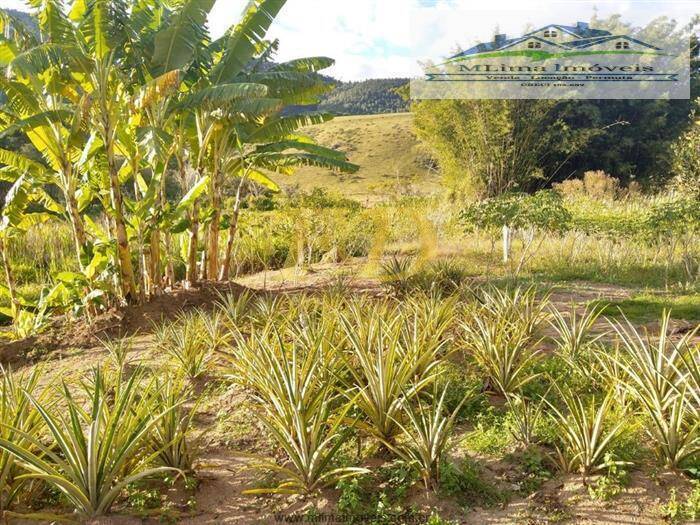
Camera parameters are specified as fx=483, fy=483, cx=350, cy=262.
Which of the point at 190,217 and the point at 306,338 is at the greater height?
the point at 190,217

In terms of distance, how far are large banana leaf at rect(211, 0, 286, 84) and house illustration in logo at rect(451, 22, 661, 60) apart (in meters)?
12.2

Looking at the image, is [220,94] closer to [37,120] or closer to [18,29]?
[37,120]

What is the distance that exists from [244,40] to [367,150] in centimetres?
4045

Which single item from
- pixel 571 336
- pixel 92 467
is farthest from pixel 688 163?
pixel 92 467

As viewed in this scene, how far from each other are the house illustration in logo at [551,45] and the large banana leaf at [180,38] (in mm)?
13112

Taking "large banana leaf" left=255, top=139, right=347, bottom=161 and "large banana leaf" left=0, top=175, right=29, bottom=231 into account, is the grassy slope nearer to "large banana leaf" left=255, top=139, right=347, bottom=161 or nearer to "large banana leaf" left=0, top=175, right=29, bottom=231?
"large banana leaf" left=255, top=139, right=347, bottom=161

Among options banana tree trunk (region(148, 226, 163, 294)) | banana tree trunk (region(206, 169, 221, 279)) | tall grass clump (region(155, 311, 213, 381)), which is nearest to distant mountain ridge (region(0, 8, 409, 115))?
banana tree trunk (region(206, 169, 221, 279))

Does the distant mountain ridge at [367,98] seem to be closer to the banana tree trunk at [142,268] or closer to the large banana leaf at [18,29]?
the banana tree trunk at [142,268]

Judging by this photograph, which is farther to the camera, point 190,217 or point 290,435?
point 190,217

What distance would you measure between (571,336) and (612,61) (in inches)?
675

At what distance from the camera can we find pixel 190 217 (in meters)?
6.98

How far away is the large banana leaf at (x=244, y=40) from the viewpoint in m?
6.51

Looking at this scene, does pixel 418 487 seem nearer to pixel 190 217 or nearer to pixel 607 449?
pixel 607 449

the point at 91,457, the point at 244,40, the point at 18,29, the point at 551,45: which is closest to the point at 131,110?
the point at 18,29
